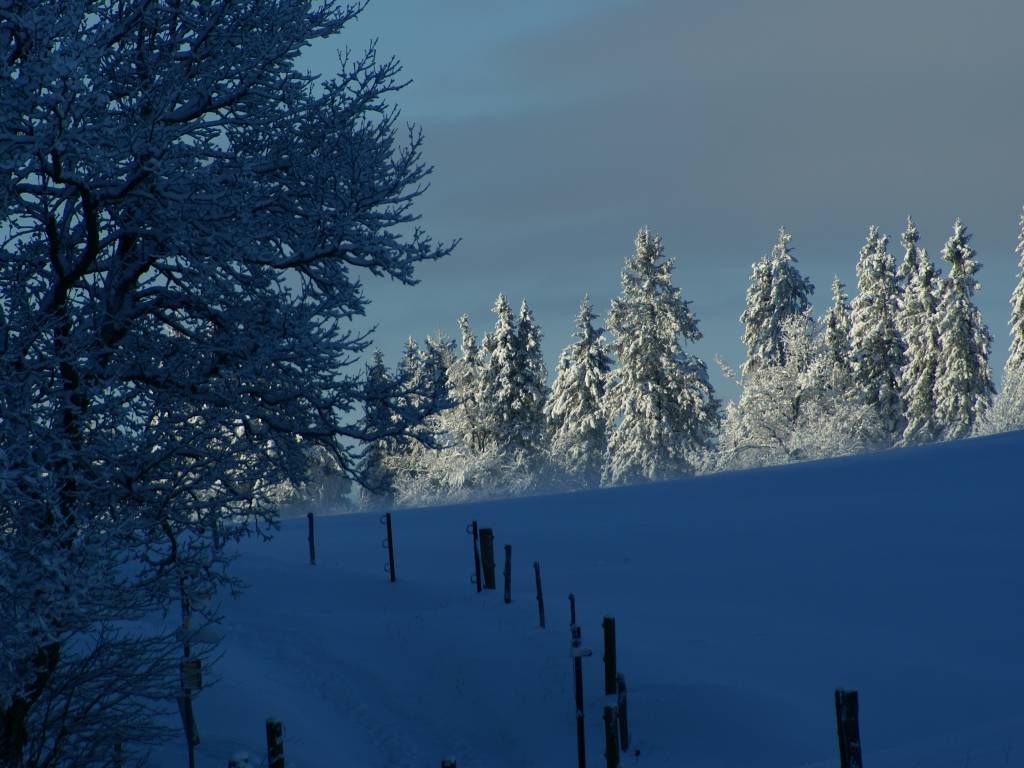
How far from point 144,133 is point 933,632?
14282 millimetres

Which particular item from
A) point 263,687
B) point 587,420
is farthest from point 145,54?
point 587,420

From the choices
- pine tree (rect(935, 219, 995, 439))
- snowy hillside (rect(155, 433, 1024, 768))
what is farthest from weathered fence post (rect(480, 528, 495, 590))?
pine tree (rect(935, 219, 995, 439))

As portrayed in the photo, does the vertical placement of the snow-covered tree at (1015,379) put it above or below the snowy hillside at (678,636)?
above

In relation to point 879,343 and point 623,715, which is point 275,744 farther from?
point 879,343

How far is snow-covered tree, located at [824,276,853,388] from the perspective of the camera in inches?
2311

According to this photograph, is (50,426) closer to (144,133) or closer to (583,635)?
(144,133)

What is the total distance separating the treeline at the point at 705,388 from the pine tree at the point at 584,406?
3.2 inches

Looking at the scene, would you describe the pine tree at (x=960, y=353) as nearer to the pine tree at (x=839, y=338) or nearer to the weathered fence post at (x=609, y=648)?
the pine tree at (x=839, y=338)

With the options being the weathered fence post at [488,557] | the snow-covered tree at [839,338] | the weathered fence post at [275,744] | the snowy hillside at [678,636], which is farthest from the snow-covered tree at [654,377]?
the weathered fence post at [275,744]

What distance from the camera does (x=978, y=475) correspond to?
1036 inches

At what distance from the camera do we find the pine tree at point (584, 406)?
57344mm

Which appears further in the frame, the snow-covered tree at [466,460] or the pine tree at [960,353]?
the snow-covered tree at [466,460]

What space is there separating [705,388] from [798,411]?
23.3 ft

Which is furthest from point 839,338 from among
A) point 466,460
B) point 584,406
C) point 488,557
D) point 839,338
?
point 488,557
